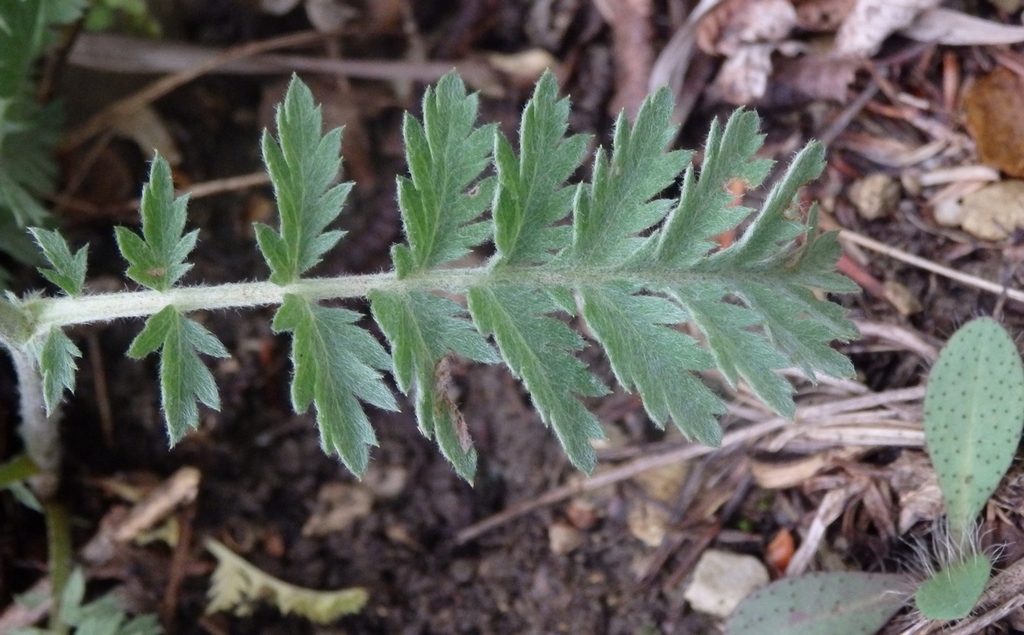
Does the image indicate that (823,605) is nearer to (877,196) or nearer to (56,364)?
(877,196)

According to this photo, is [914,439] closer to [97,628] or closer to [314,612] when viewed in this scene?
[314,612]

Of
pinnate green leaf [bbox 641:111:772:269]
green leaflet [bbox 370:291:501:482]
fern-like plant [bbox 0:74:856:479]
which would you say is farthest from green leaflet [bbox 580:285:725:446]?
green leaflet [bbox 370:291:501:482]

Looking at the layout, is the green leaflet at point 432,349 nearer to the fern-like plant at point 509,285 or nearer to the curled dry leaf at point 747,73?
the fern-like plant at point 509,285

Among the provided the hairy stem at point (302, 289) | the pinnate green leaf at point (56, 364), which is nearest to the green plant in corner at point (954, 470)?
the hairy stem at point (302, 289)

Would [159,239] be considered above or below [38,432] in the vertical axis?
above

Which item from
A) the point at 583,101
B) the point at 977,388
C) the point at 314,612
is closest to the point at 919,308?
the point at 977,388

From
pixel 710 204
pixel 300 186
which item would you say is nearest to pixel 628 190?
pixel 710 204

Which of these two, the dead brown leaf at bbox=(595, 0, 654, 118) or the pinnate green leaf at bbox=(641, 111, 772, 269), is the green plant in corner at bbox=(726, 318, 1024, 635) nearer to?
the pinnate green leaf at bbox=(641, 111, 772, 269)
